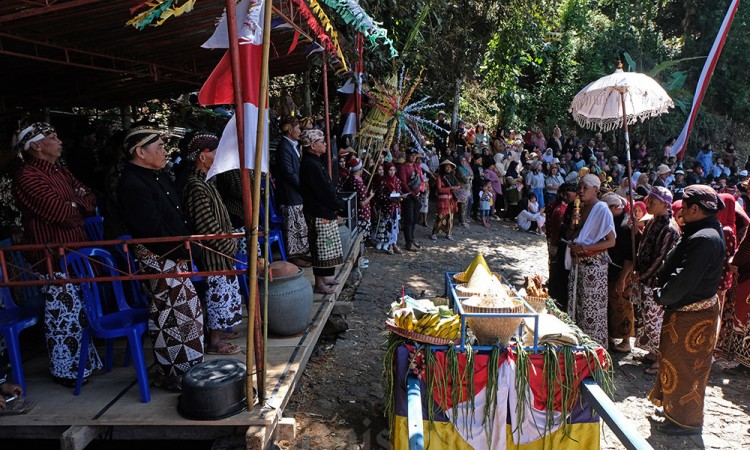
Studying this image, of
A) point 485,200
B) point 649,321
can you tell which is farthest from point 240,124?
point 485,200

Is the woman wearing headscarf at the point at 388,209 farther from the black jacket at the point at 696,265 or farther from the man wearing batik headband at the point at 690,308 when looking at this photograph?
the black jacket at the point at 696,265

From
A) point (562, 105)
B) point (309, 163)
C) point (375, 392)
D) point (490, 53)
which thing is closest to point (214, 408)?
point (375, 392)

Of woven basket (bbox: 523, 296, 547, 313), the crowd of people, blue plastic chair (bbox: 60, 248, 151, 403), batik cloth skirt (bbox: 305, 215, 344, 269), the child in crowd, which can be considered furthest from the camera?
the child in crowd

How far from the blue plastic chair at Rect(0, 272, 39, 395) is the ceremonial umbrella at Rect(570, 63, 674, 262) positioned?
5.66 meters

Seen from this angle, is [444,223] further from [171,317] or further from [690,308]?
[171,317]

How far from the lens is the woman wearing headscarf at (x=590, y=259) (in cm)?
539

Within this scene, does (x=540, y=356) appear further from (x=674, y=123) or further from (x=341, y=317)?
(x=674, y=123)

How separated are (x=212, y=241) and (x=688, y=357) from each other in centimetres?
395

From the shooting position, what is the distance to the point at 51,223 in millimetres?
3621

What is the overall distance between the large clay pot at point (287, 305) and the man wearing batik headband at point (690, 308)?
3011 millimetres

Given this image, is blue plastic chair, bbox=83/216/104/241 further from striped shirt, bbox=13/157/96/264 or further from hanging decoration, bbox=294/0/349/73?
hanging decoration, bbox=294/0/349/73

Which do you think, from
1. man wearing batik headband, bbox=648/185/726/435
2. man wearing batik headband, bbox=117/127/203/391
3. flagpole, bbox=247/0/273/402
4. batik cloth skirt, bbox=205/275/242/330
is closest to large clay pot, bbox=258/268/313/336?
batik cloth skirt, bbox=205/275/242/330

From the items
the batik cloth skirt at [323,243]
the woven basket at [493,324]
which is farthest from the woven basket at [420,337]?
the batik cloth skirt at [323,243]

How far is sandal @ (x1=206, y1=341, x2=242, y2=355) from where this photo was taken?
4023mm
